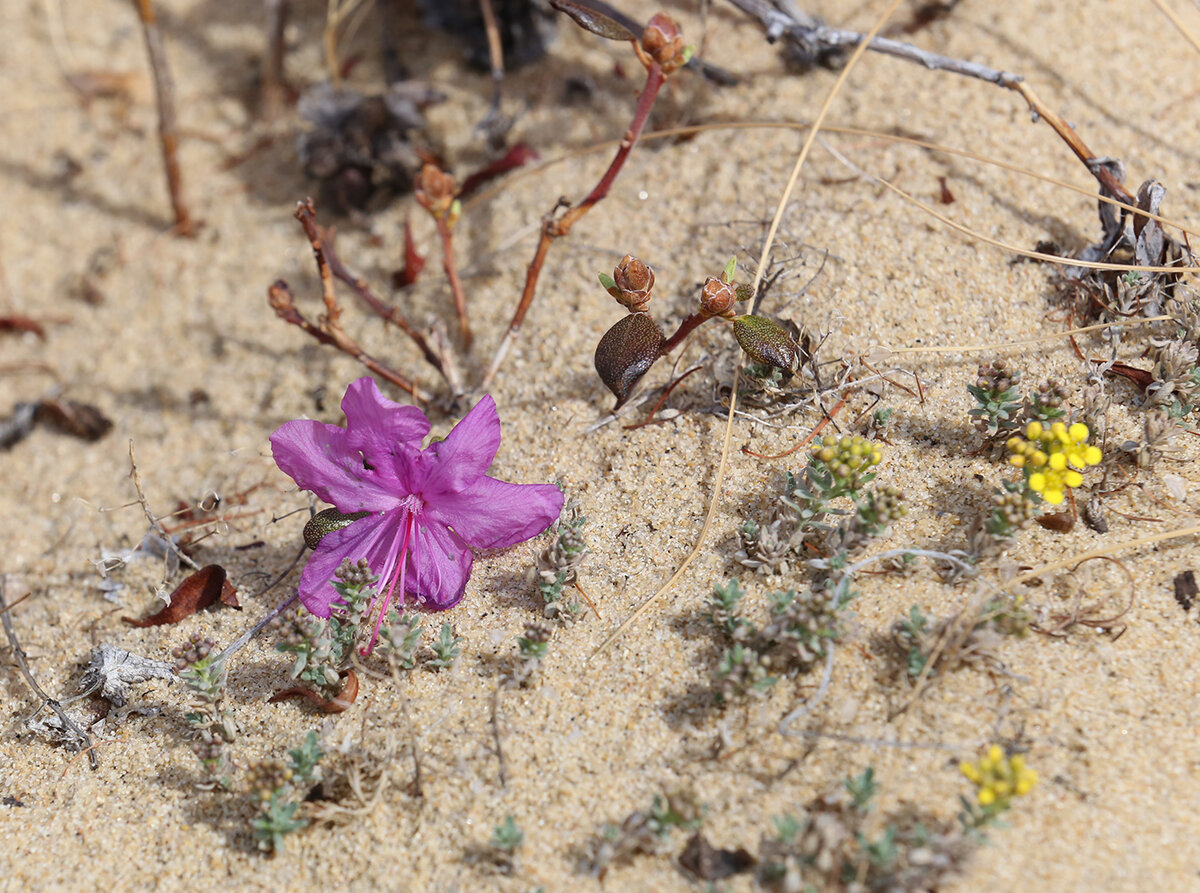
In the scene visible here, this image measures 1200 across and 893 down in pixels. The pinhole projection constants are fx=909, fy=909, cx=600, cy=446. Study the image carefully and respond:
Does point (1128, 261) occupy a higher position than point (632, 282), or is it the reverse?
point (1128, 261)

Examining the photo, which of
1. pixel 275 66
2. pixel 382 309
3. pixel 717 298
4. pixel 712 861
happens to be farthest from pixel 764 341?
pixel 275 66

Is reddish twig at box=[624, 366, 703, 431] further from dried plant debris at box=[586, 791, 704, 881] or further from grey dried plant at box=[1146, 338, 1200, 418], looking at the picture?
grey dried plant at box=[1146, 338, 1200, 418]

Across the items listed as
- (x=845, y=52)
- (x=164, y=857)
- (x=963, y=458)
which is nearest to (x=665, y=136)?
(x=845, y=52)

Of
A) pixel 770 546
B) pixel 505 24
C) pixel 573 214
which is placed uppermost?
pixel 505 24

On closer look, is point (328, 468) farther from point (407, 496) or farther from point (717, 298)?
point (717, 298)

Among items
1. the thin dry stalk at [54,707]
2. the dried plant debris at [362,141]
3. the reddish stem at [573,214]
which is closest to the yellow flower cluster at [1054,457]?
the reddish stem at [573,214]
